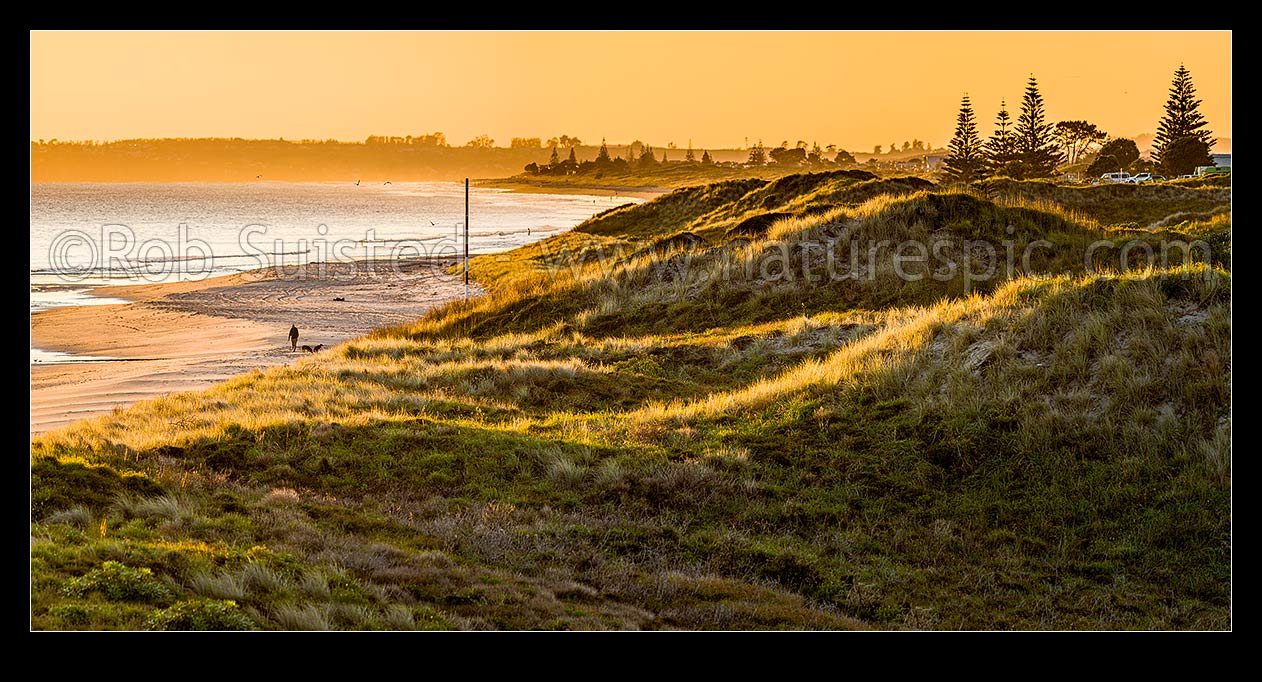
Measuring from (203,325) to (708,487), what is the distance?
30462mm

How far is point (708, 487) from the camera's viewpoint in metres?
12.5

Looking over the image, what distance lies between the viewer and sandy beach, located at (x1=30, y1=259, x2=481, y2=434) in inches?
990

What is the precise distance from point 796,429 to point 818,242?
16.4 m

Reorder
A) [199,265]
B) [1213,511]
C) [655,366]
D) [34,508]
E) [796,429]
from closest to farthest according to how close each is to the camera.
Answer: [34,508] → [1213,511] → [796,429] → [655,366] → [199,265]

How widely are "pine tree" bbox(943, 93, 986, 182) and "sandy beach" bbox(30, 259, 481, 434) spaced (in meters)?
37.6

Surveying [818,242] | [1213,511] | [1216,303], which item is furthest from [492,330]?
[1213,511]

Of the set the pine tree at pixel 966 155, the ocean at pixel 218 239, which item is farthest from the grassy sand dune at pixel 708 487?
the pine tree at pixel 966 155

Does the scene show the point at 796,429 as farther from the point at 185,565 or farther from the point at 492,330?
the point at 492,330

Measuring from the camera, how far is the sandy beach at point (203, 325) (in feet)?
82.5

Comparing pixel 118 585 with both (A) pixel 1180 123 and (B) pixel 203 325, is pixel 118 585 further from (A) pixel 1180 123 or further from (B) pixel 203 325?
(A) pixel 1180 123

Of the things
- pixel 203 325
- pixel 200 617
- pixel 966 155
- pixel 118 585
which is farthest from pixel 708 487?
pixel 966 155

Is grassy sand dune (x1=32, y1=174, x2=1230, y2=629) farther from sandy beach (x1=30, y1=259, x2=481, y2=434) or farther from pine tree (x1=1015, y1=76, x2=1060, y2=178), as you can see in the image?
pine tree (x1=1015, y1=76, x2=1060, y2=178)

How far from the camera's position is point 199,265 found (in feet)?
216

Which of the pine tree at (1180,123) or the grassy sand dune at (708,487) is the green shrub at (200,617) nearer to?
the grassy sand dune at (708,487)
